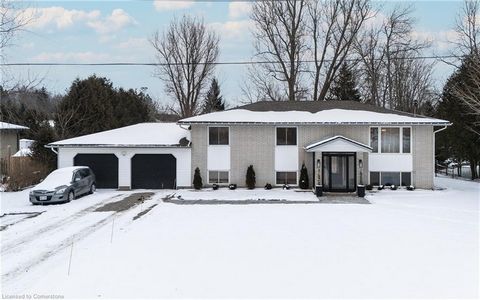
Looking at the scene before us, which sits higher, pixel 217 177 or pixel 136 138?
pixel 136 138

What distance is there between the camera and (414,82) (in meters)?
46.0

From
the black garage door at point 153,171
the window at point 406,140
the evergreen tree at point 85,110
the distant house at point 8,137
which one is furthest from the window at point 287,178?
the distant house at point 8,137

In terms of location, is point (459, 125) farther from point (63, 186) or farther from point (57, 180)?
point (57, 180)

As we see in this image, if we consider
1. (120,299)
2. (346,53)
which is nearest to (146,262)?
(120,299)

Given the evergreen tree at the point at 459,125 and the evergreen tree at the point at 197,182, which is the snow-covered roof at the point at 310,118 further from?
the evergreen tree at the point at 459,125

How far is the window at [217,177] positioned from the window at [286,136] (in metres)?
3.69

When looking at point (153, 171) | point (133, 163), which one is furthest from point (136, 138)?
point (153, 171)

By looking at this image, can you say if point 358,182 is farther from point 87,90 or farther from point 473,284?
point 87,90

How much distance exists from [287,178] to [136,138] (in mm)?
9380

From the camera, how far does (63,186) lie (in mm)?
18734

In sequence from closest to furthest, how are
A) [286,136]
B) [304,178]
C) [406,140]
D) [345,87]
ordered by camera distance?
1. [304,178]
2. [406,140]
3. [286,136]
4. [345,87]

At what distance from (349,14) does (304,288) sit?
36.2 m

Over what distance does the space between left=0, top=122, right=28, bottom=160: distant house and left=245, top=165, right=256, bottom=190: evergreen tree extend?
19.2m

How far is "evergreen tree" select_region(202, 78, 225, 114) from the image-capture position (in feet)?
152
